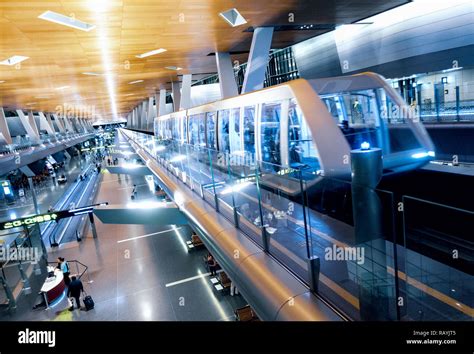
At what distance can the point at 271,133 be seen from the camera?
6945 mm

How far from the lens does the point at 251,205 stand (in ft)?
14.7

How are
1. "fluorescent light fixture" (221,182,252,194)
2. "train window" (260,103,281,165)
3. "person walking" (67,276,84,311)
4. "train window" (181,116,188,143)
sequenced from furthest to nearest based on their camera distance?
"train window" (181,116,188,143) → "person walking" (67,276,84,311) → "train window" (260,103,281,165) → "fluorescent light fixture" (221,182,252,194)

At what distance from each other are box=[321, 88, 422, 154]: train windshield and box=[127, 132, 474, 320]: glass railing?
3336 mm

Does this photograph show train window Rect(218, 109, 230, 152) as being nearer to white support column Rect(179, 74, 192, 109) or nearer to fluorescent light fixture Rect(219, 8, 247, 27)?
fluorescent light fixture Rect(219, 8, 247, 27)

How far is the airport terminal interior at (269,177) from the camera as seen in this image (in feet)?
8.55

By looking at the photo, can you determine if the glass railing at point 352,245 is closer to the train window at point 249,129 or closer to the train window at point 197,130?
the train window at point 249,129

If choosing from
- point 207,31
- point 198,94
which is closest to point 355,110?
point 207,31

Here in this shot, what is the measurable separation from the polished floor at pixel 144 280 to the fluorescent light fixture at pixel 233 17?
7.01 meters

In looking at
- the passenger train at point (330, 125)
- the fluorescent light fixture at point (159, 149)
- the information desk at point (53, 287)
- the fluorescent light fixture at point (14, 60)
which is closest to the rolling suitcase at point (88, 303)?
the information desk at point (53, 287)

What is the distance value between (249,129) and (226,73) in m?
6.84

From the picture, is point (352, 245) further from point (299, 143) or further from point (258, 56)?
point (258, 56)

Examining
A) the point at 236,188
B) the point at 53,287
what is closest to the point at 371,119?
the point at 236,188

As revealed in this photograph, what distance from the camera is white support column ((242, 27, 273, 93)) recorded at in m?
10.8

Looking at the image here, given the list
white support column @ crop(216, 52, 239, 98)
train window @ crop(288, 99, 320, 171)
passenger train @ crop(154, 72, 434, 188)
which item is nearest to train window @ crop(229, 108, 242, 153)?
passenger train @ crop(154, 72, 434, 188)
